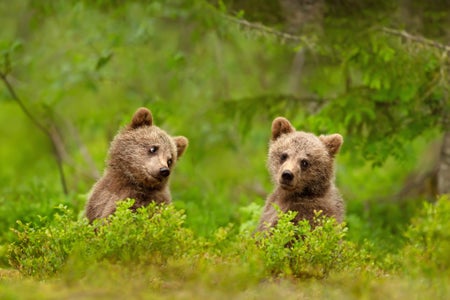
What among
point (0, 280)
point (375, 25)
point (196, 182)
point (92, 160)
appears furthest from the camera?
point (92, 160)

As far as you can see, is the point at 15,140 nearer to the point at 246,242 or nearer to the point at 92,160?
the point at 92,160

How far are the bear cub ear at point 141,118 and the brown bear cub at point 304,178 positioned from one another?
1.39 m

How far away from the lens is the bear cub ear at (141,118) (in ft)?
25.2

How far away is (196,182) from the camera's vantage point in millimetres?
15219

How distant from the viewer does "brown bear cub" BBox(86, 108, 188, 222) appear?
730 cm

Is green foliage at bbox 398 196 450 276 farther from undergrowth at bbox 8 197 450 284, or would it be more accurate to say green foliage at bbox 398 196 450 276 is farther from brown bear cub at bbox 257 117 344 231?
brown bear cub at bbox 257 117 344 231

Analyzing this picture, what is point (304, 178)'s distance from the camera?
7633 mm

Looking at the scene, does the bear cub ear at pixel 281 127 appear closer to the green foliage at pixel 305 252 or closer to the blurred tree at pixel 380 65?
the blurred tree at pixel 380 65

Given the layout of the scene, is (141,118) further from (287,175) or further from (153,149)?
(287,175)

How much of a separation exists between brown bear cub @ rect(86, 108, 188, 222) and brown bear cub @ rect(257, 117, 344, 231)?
3.65 feet

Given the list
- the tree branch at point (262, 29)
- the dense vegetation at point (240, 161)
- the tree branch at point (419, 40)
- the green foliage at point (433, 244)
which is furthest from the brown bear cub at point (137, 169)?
the tree branch at point (419, 40)

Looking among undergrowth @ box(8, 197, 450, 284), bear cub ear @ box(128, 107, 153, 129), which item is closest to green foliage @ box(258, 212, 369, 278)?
undergrowth @ box(8, 197, 450, 284)

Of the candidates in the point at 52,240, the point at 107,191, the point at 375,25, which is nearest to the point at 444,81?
the point at 375,25

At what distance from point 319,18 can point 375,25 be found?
0.84 meters
